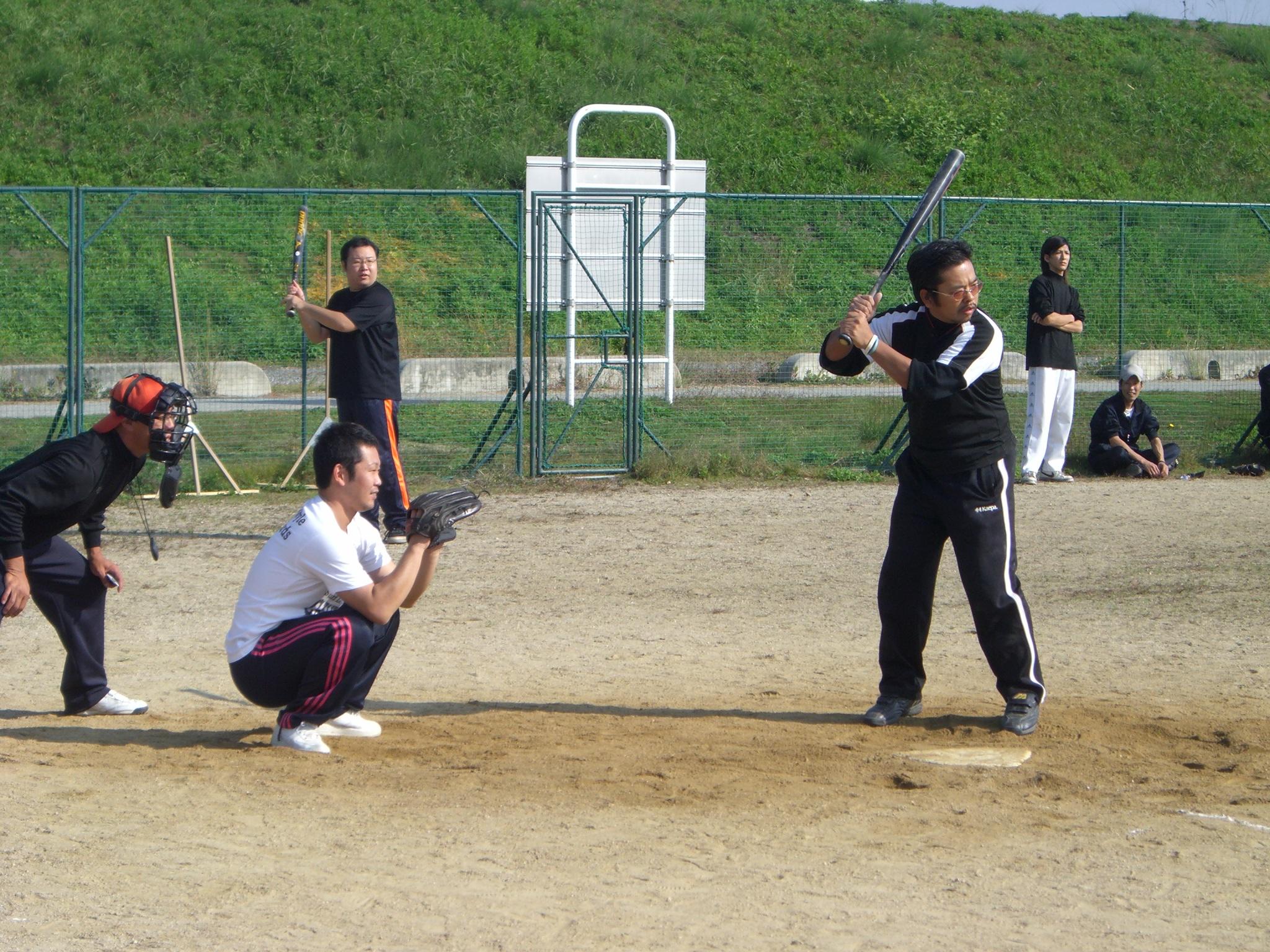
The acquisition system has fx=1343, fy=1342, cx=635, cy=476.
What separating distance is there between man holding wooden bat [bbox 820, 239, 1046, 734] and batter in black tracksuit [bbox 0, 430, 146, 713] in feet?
9.51

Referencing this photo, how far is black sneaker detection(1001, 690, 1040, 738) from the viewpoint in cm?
542

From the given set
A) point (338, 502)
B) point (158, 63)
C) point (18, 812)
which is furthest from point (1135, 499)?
point (158, 63)

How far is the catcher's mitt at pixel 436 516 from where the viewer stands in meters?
5.00

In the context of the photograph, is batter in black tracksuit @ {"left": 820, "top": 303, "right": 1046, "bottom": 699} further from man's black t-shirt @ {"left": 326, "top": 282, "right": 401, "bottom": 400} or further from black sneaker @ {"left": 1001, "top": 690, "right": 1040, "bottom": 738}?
→ man's black t-shirt @ {"left": 326, "top": 282, "right": 401, "bottom": 400}

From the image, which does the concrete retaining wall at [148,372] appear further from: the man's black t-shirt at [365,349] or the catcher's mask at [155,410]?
the catcher's mask at [155,410]

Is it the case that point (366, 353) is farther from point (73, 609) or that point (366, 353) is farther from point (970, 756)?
point (970, 756)

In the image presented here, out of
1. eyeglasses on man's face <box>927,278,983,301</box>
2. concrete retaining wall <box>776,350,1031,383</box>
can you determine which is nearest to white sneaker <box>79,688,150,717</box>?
eyeglasses on man's face <box>927,278,983,301</box>

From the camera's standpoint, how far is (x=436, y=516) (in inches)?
197

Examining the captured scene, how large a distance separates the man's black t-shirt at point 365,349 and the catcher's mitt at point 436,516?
4094mm

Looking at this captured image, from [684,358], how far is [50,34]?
654 inches

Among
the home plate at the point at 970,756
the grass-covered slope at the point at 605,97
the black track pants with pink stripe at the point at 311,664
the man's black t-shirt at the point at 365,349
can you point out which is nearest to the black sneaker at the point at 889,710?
the home plate at the point at 970,756

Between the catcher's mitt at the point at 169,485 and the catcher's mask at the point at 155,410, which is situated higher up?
the catcher's mask at the point at 155,410

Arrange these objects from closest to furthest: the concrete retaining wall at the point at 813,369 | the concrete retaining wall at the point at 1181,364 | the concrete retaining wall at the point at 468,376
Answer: the concrete retaining wall at the point at 468,376
the concrete retaining wall at the point at 813,369
the concrete retaining wall at the point at 1181,364

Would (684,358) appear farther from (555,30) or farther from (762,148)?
(555,30)
